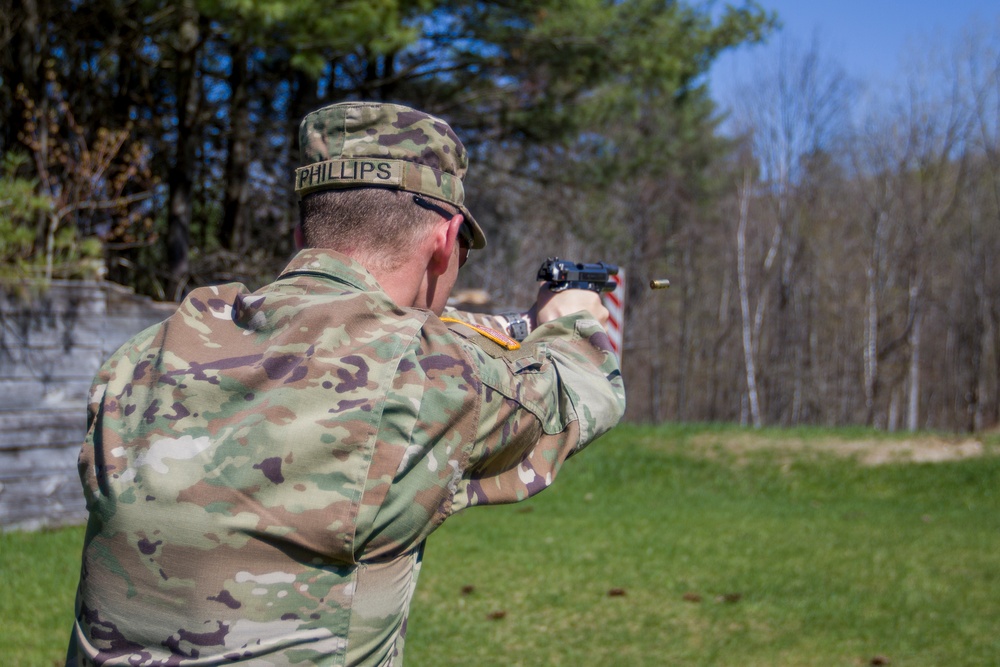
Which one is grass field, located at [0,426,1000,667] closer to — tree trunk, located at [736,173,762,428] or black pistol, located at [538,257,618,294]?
black pistol, located at [538,257,618,294]

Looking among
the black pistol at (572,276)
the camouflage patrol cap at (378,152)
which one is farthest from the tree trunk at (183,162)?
the camouflage patrol cap at (378,152)

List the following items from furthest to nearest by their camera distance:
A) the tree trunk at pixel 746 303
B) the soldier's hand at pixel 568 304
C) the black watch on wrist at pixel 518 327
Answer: the tree trunk at pixel 746 303
the black watch on wrist at pixel 518 327
the soldier's hand at pixel 568 304

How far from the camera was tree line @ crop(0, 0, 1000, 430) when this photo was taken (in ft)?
27.2

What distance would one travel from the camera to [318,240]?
1.57 meters

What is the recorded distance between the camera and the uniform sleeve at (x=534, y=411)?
143 cm

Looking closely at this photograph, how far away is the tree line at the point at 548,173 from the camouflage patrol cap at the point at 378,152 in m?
5.97

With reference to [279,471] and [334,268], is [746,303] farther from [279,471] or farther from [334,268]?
[279,471]

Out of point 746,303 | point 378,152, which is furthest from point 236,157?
point 746,303

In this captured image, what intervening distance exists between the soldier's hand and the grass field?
3003 mm

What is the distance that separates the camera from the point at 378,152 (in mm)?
1521

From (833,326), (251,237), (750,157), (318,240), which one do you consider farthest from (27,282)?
(833,326)

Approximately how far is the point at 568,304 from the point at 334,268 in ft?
2.22

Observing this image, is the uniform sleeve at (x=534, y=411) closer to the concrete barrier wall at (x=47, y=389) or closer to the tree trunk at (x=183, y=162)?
the concrete barrier wall at (x=47, y=389)

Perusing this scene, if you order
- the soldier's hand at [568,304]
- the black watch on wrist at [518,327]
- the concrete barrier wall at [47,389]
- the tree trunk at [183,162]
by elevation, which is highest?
the tree trunk at [183,162]
